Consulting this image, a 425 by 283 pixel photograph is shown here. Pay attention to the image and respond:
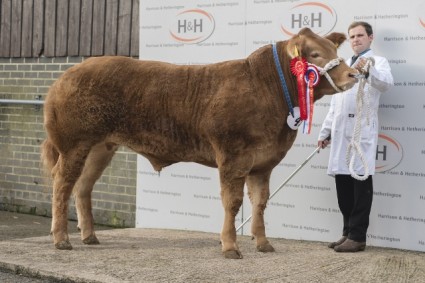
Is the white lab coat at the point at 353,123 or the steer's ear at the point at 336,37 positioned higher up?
the steer's ear at the point at 336,37

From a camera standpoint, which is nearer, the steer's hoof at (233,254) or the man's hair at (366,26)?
the steer's hoof at (233,254)

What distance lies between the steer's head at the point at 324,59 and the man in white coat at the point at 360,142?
36 centimetres

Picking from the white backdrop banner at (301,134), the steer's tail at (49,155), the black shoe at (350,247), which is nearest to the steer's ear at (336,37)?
the white backdrop banner at (301,134)

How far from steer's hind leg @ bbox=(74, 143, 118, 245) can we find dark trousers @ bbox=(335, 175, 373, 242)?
2245mm

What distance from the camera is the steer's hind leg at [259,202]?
277 inches

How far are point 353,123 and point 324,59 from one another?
832mm

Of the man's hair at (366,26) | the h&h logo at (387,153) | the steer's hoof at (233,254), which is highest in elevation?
the man's hair at (366,26)

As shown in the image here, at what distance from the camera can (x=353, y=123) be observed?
7098 millimetres

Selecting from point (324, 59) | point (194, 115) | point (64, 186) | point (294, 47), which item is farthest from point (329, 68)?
point (64, 186)

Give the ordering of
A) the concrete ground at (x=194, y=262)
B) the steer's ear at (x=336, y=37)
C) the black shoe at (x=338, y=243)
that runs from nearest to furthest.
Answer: the concrete ground at (x=194, y=262), the steer's ear at (x=336, y=37), the black shoe at (x=338, y=243)

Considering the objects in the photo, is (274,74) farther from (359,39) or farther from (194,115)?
(359,39)

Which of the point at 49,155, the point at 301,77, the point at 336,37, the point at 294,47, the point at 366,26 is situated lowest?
the point at 49,155

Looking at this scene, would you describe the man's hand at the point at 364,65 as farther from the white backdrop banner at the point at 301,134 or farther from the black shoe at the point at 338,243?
the black shoe at the point at 338,243

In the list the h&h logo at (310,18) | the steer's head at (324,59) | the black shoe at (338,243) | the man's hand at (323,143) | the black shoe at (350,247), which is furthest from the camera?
the h&h logo at (310,18)
